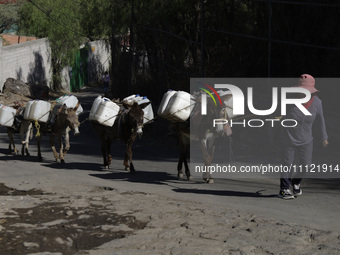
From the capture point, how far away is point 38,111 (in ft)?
56.0

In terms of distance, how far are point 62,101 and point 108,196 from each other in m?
5.87

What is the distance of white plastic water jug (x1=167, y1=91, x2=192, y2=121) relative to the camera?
1358 centimetres

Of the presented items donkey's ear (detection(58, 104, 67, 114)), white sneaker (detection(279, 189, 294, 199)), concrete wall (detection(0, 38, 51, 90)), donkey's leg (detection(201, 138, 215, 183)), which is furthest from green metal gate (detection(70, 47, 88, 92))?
white sneaker (detection(279, 189, 294, 199))

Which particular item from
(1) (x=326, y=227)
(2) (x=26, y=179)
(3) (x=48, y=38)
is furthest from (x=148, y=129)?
(3) (x=48, y=38)

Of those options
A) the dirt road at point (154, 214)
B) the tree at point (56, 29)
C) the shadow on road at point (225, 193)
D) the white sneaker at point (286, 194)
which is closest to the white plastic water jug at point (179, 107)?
the dirt road at point (154, 214)

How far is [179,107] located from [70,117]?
3.90m

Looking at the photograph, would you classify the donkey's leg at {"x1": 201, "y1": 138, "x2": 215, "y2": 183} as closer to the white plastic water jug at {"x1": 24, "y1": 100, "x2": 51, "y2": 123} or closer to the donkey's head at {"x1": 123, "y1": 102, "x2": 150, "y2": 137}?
the donkey's head at {"x1": 123, "y1": 102, "x2": 150, "y2": 137}

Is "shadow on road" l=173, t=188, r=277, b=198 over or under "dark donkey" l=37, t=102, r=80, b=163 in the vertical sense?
under

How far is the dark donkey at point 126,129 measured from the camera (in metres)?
14.7

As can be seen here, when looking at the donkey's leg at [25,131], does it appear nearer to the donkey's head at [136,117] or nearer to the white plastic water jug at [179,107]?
the donkey's head at [136,117]

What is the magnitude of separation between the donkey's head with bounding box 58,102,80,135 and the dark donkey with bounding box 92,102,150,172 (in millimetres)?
548

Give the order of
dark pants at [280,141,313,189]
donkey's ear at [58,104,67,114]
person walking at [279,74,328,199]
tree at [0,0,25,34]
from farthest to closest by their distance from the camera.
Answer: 1. tree at [0,0,25,34]
2. donkey's ear at [58,104,67,114]
3. dark pants at [280,141,313,189]
4. person walking at [279,74,328,199]

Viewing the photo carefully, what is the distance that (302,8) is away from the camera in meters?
20.2

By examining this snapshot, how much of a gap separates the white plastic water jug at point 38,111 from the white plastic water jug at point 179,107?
182 inches
